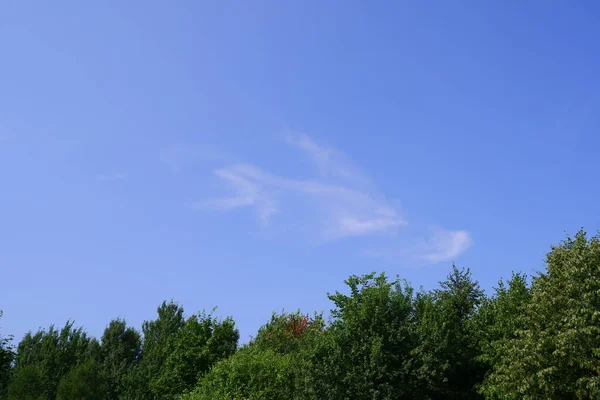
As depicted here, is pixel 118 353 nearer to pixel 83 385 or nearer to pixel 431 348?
pixel 83 385

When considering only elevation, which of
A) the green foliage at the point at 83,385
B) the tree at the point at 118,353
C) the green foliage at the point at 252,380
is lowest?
the green foliage at the point at 252,380

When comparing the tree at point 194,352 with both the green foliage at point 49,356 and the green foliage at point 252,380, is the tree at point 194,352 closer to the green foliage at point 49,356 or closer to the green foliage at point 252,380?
the green foliage at point 252,380

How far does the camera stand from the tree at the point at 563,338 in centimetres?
3231

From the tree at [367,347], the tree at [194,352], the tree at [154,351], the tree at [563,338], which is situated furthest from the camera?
the tree at [154,351]

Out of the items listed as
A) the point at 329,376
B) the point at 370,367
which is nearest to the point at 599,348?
the point at 370,367

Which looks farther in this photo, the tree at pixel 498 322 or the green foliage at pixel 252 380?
the green foliage at pixel 252 380

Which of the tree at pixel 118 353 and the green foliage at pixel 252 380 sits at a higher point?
the tree at pixel 118 353

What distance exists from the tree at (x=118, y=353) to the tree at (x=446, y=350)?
2064 inches

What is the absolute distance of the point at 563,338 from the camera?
32625mm

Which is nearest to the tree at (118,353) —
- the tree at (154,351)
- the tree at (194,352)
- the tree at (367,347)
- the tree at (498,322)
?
the tree at (154,351)

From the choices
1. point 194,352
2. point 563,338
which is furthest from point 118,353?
point 563,338

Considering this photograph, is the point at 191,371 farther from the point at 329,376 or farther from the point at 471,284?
the point at 471,284

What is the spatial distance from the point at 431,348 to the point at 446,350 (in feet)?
8.62

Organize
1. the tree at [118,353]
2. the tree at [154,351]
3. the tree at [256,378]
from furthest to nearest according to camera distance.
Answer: the tree at [118,353] → the tree at [154,351] → the tree at [256,378]
